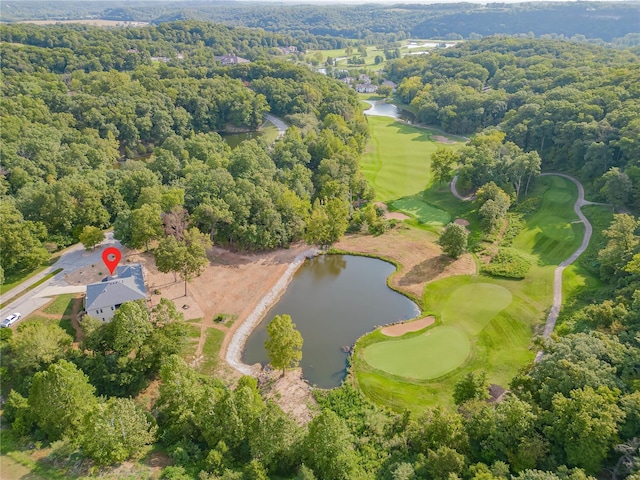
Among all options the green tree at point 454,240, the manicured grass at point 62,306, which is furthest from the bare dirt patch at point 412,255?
the manicured grass at point 62,306

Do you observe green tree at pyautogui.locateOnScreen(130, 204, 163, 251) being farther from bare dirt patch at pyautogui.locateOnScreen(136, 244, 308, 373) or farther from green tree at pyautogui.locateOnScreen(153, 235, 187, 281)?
green tree at pyautogui.locateOnScreen(153, 235, 187, 281)

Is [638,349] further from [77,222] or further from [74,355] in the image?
[77,222]

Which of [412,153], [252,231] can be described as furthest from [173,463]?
[412,153]

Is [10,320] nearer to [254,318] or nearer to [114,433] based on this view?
[114,433]

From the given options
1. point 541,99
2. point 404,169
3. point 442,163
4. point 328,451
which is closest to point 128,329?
point 328,451

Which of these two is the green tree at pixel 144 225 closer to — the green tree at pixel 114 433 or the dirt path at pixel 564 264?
the green tree at pixel 114 433
